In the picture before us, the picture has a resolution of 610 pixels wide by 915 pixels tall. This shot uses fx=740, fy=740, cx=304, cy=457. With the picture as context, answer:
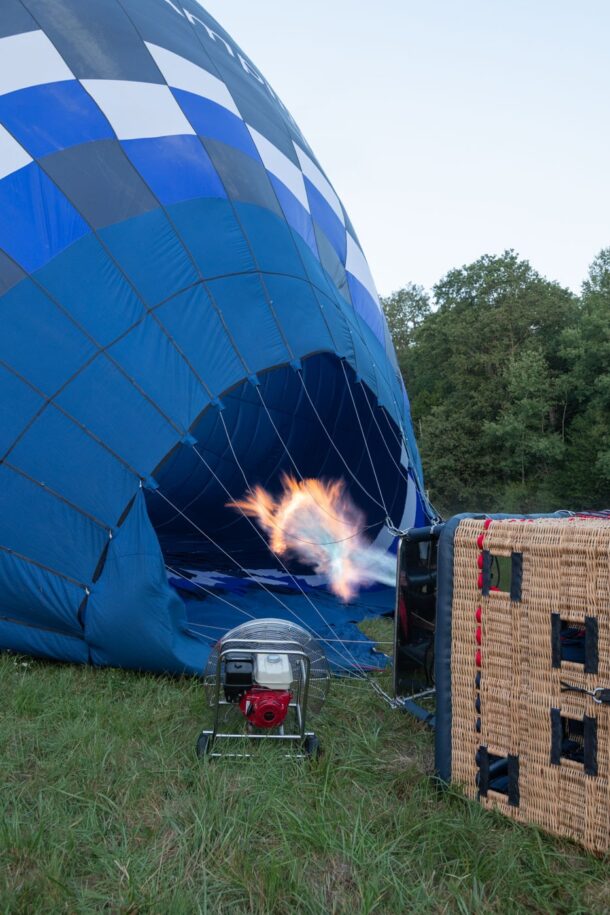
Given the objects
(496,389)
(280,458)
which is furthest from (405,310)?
(280,458)

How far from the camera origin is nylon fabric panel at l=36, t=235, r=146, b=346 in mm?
3357

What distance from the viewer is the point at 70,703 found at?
2.71 meters

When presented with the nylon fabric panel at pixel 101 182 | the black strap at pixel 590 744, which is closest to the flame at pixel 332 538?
the nylon fabric panel at pixel 101 182

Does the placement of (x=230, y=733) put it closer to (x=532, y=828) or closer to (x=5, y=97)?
(x=532, y=828)

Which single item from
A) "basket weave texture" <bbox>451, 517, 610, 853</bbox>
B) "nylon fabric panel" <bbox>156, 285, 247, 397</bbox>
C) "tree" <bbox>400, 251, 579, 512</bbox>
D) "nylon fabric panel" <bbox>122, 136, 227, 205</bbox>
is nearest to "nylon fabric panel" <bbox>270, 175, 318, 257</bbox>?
"nylon fabric panel" <bbox>122, 136, 227, 205</bbox>

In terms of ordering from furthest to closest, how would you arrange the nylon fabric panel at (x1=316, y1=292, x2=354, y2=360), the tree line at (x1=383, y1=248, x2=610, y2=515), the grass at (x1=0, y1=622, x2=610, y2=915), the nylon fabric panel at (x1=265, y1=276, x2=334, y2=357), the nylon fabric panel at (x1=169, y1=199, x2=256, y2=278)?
1. the tree line at (x1=383, y1=248, x2=610, y2=515)
2. the nylon fabric panel at (x1=316, y1=292, x2=354, y2=360)
3. the nylon fabric panel at (x1=265, y1=276, x2=334, y2=357)
4. the nylon fabric panel at (x1=169, y1=199, x2=256, y2=278)
5. the grass at (x1=0, y1=622, x2=610, y2=915)

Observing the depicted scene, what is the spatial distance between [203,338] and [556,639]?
235cm

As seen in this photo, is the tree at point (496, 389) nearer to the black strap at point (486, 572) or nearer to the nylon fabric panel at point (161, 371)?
the nylon fabric panel at point (161, 371)

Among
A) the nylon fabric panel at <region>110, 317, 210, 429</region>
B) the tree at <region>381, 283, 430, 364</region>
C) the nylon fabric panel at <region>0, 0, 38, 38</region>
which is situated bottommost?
the nylon fabric panel at <region>110, 317, 210, 429</region>

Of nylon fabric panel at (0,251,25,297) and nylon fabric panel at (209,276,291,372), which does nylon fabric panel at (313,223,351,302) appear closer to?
nylon fabric panel at (209,276,291,372)

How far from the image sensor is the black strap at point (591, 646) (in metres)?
1.71

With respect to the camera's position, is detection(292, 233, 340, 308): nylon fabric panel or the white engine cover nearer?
the white engine cover

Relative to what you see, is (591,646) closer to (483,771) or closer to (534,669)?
(534,669)

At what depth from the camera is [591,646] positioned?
1710mm
